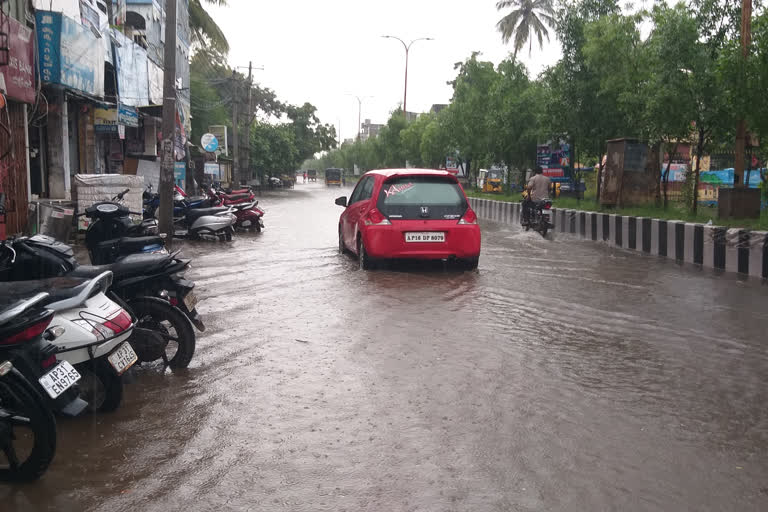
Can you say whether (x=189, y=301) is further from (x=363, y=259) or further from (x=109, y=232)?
(x=363, y=259)

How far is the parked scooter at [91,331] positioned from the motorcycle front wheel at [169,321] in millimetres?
751

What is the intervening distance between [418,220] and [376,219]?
1.90 ft

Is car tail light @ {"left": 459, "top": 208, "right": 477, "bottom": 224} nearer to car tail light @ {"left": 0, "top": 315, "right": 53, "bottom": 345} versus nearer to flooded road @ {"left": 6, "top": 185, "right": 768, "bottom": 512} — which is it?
flooded road @ {"left": 6, "top": 185, "right": 768, "bottom": 512}

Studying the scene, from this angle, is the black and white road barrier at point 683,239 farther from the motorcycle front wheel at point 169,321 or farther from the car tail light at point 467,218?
the motorcycle front wheel at point 169,321

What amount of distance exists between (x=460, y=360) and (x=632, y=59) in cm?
Result: 1583

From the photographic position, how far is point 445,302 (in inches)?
342

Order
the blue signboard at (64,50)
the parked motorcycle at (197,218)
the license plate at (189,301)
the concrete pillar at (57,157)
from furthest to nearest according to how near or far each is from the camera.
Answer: the concrete pillar at (57,157), the parked motorcycle at (197,218), the blue signboard at (64,50), the license plate at (189,301)

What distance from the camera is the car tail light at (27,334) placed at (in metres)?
3.70

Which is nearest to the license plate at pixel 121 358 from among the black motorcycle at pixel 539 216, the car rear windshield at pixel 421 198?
the car rear windshield at pixel 421 198

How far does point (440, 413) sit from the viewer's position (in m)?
4.73

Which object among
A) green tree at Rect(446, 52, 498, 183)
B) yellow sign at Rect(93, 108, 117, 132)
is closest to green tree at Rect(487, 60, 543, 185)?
green tree at Rect(446, 52, 498, 183)

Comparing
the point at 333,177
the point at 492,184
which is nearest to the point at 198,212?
the point at 492,184

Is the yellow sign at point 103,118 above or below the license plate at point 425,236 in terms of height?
above

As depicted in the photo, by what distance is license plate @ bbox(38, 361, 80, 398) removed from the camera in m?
3.77
